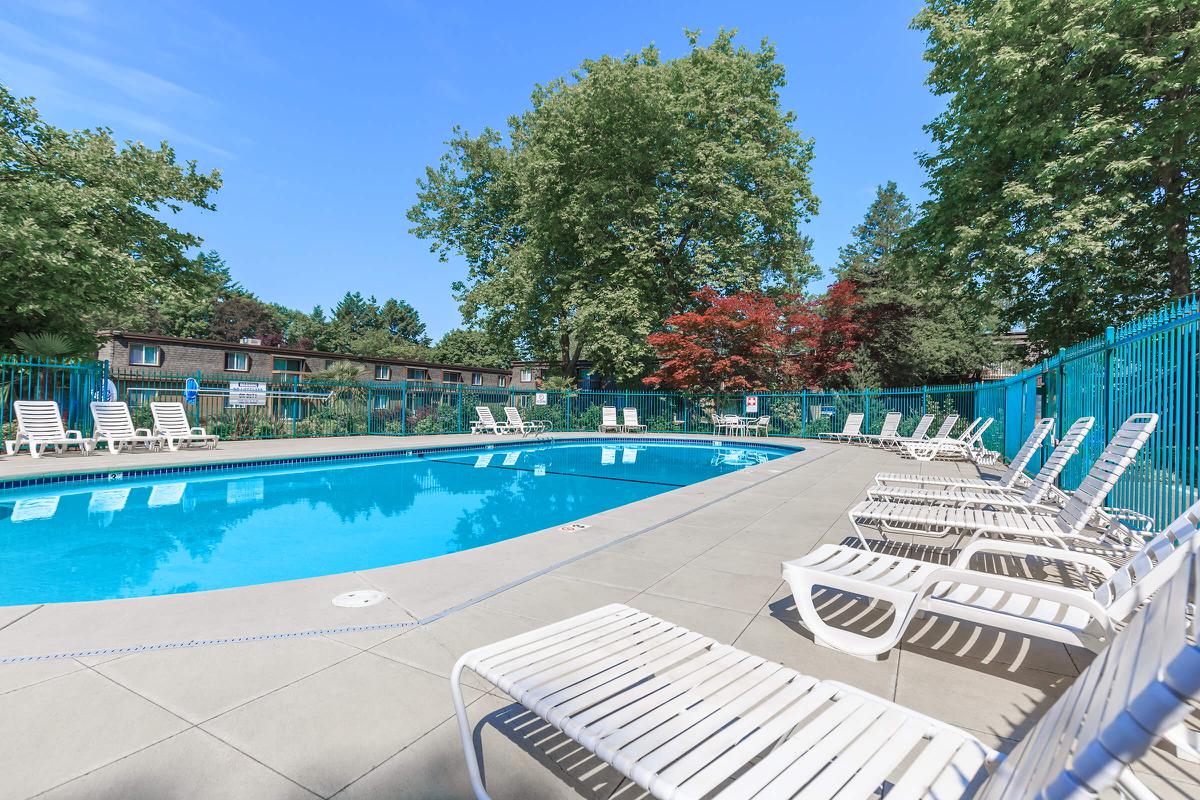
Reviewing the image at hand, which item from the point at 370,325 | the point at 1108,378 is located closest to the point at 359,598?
the point at 1108,378

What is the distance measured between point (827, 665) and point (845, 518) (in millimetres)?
3700

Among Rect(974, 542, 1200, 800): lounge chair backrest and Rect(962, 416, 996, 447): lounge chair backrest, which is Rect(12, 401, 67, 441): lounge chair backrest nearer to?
Rect(974, 542, 1200, 800): lounge chair backrest

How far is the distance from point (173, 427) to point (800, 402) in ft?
62.4

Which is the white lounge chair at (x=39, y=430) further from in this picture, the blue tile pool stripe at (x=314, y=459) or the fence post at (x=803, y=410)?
the fence post at (x=803, y=410)

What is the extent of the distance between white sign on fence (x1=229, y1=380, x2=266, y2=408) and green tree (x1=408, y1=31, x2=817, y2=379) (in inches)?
392

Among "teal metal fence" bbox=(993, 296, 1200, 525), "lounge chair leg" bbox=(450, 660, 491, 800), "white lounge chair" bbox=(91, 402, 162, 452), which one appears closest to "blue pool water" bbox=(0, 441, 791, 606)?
"white lounge chair" bbox=(91, 402, 162, 452)

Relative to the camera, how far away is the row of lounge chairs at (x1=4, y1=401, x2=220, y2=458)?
429 inches

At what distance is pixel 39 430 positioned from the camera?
10977 millimetres

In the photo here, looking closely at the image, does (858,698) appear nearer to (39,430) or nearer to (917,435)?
(917,435)

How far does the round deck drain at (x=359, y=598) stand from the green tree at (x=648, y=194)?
57.8ft

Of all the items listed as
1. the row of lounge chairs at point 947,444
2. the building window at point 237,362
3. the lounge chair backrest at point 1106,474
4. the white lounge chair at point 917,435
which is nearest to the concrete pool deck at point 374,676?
the lounge chair backrest at point 1106,474

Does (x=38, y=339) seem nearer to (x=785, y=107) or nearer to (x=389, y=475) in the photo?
(x=389, y=475)

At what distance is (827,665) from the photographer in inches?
102

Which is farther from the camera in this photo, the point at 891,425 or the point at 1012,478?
the point at 891,425
